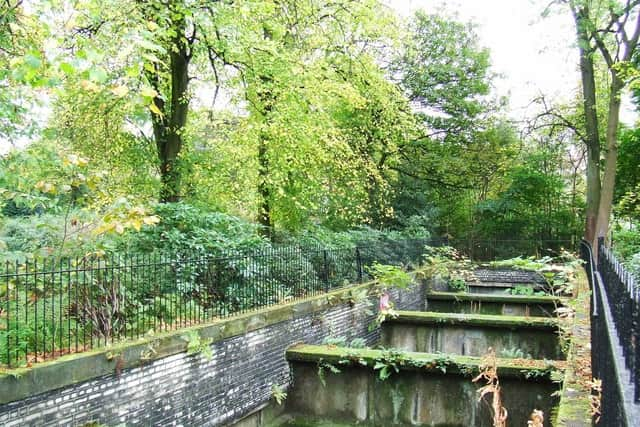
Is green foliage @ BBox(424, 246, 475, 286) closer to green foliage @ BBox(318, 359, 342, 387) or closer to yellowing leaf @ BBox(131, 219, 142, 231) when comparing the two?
green foliage @ BBox(318, 359, 342, 387)

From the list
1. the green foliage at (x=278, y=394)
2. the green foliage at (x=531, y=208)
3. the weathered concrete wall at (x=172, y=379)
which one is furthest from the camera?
the green foliage at (x=531, y=208)

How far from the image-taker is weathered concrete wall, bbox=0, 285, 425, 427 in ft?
16.5

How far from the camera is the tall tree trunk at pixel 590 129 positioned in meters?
19.5

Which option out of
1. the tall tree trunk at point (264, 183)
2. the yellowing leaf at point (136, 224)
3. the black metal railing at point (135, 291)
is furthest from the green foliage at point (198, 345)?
the tall tree trunk at point (264, 183)

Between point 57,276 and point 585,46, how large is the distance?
18.5 m

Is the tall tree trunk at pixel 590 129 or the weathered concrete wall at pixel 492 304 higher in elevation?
the tall tree trunk at pixel 590 129

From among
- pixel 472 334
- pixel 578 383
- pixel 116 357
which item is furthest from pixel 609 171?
pixel 116 357

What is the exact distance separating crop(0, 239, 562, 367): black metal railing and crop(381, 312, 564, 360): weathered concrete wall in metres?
1.77

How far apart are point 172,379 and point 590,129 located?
1861cm

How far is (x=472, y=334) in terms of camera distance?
1204 centimetres

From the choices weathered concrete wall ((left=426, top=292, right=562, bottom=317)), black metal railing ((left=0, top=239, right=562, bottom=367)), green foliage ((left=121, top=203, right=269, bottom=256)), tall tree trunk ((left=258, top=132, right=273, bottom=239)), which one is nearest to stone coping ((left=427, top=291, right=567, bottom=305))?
weathered concrete wall ((left=426, top=292, right=562, bottom=317))

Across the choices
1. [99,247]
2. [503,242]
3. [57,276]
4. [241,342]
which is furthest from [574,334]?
[503,242]

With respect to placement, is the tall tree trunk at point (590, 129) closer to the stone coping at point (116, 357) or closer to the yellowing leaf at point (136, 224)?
the stone coping at point (116, 357)

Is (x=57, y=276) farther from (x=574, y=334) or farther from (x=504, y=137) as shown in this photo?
(x=504, y=137)
